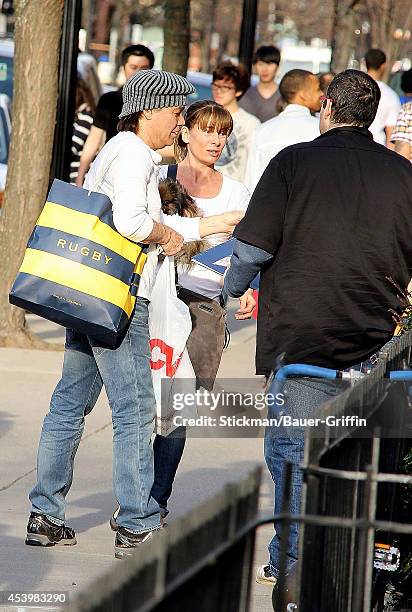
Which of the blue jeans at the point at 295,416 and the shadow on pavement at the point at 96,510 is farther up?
Answer: the blue jeans at the point at 295,416

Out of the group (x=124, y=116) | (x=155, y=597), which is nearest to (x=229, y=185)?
(x=124, y=116)

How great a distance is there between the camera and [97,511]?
5859 millimetres

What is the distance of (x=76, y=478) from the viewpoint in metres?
6.38

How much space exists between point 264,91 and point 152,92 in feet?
27.6

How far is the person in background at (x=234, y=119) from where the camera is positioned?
436 inches

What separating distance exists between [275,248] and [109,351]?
81 cm

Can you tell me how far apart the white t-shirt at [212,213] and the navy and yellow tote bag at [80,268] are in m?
0.70

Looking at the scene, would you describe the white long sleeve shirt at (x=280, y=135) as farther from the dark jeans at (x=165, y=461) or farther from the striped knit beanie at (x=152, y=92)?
the striped knit beanie at (x=152, y=92)

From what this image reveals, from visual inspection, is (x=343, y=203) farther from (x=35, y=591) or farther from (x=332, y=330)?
(x=35, y=591)

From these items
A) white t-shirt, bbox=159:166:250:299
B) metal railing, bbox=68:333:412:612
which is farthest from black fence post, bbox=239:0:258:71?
metal railing, bbox=68:333:412:612

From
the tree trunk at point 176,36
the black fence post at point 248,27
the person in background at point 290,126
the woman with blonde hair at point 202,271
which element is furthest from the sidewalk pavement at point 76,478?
the black fence post at point 248,27

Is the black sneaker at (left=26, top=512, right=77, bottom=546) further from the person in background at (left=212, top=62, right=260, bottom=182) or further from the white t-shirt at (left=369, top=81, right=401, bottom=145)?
the white t-shirt at (left=369, top=81, right=401, bottom=145)

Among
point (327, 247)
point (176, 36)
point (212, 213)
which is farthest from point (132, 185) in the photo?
point (176, 36)

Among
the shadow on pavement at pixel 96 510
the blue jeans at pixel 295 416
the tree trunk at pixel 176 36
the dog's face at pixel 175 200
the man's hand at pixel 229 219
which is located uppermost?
the tree trunk at pixel 176 36
